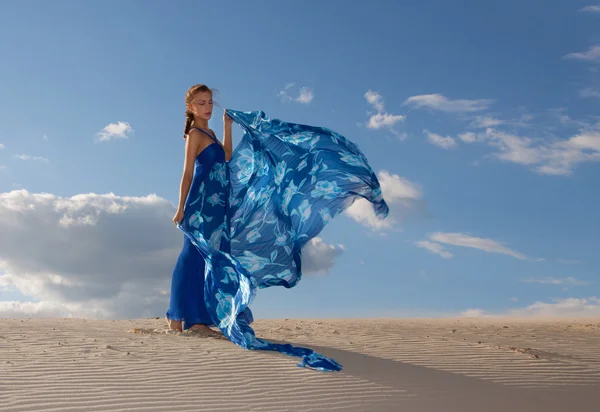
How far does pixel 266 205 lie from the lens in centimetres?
862

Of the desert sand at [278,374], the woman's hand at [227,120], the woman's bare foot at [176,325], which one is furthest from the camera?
the woman's hand at [227,120]

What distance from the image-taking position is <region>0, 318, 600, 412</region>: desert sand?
18.3ft

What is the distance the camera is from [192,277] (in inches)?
324

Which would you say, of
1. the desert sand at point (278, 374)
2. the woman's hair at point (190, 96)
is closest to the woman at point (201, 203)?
the woman's hair at point (190, 96)

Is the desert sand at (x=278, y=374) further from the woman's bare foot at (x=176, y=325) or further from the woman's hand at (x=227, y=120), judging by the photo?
the woman's hand at (x=227, y=120)

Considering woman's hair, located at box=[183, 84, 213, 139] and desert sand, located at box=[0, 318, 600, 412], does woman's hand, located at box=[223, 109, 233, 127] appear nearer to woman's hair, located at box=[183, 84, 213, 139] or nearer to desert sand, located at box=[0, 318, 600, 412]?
woman's hair, located at box=[183, 84, 213, 139]

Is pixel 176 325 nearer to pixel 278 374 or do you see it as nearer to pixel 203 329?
pixel 203 329

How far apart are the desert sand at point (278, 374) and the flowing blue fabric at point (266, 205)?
0.79 m

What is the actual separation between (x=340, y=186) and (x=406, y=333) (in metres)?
3.31

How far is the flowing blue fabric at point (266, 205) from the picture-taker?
319 inches

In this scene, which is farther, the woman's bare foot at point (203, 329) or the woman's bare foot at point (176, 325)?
the woman's bare foot at point (176, 325)

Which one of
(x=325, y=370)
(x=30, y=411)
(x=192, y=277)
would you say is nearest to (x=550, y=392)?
(x=325, y=370)

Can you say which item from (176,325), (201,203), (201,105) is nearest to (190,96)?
(201,105)

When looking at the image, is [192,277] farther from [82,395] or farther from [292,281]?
[82,395]
